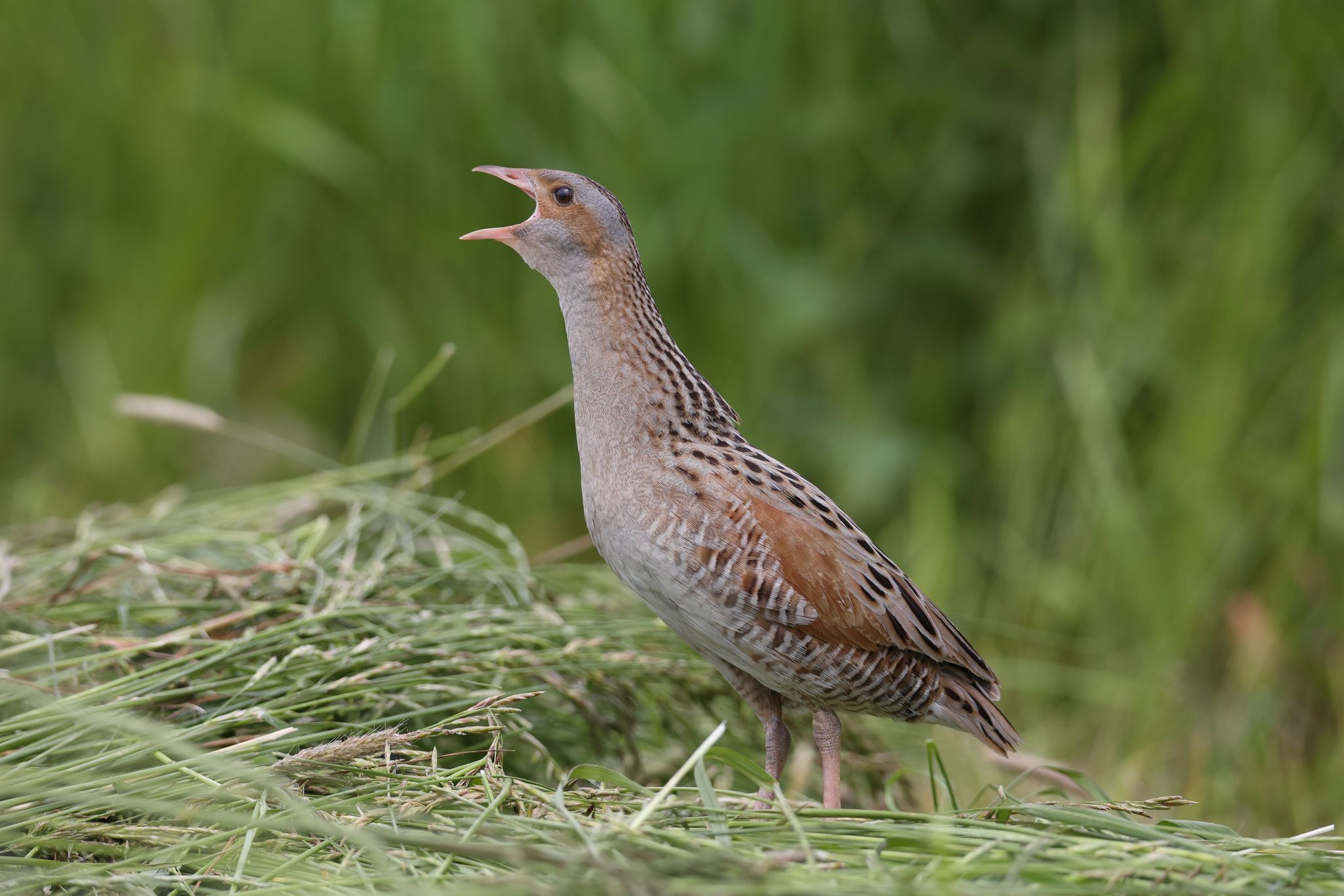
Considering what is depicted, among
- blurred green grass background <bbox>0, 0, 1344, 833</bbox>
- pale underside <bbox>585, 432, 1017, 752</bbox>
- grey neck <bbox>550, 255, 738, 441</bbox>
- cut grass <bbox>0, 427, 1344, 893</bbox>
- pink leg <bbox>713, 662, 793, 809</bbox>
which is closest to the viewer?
cut grass <bbox>0, 427, 1344, 893</bbox>

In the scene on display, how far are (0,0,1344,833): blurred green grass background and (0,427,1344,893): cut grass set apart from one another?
1677mm

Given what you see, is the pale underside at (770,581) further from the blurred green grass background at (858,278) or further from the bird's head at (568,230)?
the blurred green grass background at (858,278)

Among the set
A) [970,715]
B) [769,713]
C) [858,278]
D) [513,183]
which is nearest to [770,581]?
[769,713]

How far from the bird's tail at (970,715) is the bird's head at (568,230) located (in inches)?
42.8

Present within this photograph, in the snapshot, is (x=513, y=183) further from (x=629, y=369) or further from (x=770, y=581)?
(x=770, y=581)

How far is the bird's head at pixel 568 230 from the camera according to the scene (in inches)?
104

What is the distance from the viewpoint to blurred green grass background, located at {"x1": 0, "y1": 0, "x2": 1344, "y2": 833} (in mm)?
4410

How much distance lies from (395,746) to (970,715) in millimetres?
1127

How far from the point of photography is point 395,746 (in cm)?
241

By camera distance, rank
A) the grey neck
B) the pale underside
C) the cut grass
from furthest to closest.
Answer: the grey neck
the pale underside
the cut grass

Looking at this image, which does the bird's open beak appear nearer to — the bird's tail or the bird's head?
the bird's head

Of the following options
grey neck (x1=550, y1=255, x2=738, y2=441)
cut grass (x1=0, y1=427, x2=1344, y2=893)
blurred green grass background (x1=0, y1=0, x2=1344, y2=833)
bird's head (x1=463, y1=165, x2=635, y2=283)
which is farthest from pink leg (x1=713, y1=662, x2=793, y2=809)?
blurred green grass background (x1=0, y1=0, x2=1344, y2=833)

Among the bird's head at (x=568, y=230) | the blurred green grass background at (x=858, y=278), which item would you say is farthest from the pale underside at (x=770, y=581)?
the blurred green grass background at (x=858, y=278)

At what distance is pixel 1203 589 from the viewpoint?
172 inches
